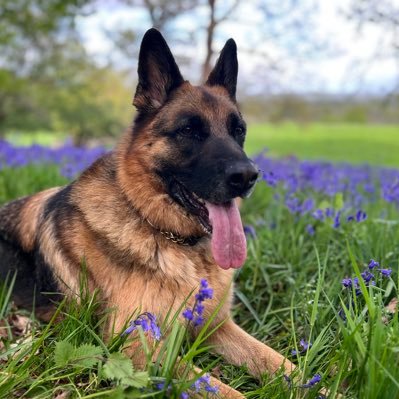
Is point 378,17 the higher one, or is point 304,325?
point 378,17

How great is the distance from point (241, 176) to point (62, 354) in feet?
4.19

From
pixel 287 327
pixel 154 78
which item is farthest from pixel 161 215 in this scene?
pixel 287 327

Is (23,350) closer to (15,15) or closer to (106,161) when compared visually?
(106,161)

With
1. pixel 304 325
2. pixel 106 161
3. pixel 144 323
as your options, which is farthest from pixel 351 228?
pixel 144 323

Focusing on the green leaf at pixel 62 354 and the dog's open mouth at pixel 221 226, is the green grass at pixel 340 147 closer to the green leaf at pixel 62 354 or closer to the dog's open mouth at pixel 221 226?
the dog's open mouth at pixel 221 226

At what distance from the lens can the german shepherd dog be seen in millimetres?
2562

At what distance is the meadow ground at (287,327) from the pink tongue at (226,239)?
469 millimetres

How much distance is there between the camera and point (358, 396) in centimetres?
196

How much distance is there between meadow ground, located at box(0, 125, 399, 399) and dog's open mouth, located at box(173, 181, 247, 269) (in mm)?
480

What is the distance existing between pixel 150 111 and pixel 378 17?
5827 mm

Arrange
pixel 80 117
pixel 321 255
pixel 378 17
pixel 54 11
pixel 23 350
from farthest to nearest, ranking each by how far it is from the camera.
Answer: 1. pixel 80 117
2. pixel 54 11
3. pixel 378 17
4. pixel 321 255
5. pixel 23 350

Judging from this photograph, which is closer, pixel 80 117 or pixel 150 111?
pixel 150 111

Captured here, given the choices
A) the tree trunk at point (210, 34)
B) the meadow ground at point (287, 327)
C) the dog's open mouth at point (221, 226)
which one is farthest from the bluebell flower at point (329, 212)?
the tree trunk at point (210, 34)

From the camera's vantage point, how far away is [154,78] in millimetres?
2902
